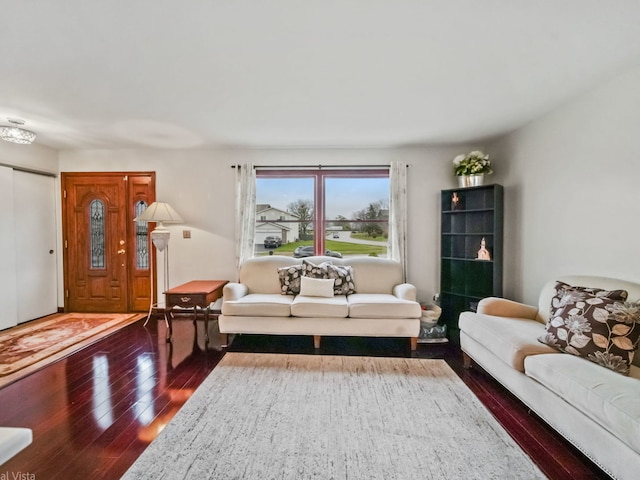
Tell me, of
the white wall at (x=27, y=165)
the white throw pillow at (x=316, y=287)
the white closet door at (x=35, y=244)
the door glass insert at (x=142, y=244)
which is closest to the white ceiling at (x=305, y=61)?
the white wall at (x=27, y=165)

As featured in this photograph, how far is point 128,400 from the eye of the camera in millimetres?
2324

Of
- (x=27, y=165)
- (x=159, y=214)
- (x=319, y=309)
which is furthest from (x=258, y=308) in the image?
(x=27, y=165)

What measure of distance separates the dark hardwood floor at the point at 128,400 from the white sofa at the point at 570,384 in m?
0.17

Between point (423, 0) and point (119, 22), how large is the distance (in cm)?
165

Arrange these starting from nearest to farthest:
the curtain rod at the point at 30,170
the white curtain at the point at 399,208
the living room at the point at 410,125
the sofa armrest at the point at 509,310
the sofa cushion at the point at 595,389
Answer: the sofa cushion at the point at 595,389
the living room at the point at 410,125
the sofa armrest at the point at 509,310
the curtain rod at the point at 30,170
the white curtain at the point at 399,208

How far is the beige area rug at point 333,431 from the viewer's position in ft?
5.36

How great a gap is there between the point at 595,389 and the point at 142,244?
507 centimetres

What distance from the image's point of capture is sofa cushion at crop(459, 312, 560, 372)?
6.98 feet

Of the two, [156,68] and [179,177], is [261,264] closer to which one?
[179,177]

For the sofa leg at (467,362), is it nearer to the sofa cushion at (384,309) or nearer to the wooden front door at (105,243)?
the sofa cushion at (384,309)

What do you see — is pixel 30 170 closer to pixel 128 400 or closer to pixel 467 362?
pixel 128 400

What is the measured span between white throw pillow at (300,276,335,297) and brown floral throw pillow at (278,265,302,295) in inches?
6.7

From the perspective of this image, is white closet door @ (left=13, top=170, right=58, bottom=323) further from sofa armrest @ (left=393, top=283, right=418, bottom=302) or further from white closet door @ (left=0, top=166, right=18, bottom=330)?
sofa armrest @ (left=393, top=283, right=418, bottom=302)

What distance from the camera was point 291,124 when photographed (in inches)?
136
